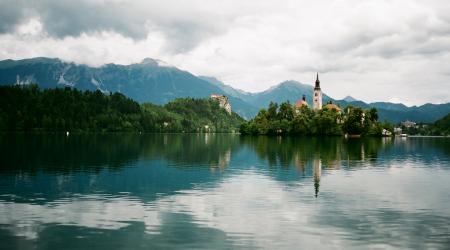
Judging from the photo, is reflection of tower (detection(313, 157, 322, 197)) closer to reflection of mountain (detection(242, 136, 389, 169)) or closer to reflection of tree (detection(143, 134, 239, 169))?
reflection of mountain (detection(242, 136, 389, 169))

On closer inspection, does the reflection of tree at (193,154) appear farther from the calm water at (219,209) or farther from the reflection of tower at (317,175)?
the calm water at (219,209)

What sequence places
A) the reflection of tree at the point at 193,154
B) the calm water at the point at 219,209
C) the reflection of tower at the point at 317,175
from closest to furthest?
1. the calm water at the point at 219,209
2. the reflection of tower at the point at 317,175
3. the reflection of tree at the point at 193,154

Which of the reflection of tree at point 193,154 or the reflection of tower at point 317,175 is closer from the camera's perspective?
the reflection of tower at point 317,175

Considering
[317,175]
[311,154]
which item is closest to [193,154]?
[311,154]

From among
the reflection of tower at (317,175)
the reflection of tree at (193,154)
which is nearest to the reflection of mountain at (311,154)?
the reflection of tower at (317,175)

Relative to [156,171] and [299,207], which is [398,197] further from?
[156,171]

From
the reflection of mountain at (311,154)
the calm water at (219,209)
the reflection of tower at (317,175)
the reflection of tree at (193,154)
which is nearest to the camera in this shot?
the calm water at (219,209)

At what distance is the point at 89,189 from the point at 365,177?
3051cm

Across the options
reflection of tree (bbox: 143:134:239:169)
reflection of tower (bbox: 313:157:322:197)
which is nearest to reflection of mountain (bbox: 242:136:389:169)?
reflection of tower (bbox: 313:157:322:197)

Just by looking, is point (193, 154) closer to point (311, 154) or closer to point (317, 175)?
point (311, 154)

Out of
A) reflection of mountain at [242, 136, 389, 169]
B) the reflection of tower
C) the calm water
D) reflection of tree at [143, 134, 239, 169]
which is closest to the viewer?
the calm water

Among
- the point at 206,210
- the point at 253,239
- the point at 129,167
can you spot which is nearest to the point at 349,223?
the point at 253,239

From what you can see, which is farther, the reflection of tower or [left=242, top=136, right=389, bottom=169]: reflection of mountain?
[left=242, top=136, right=389, bottom=169]: reflection of mountain

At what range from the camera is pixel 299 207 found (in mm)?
33344
